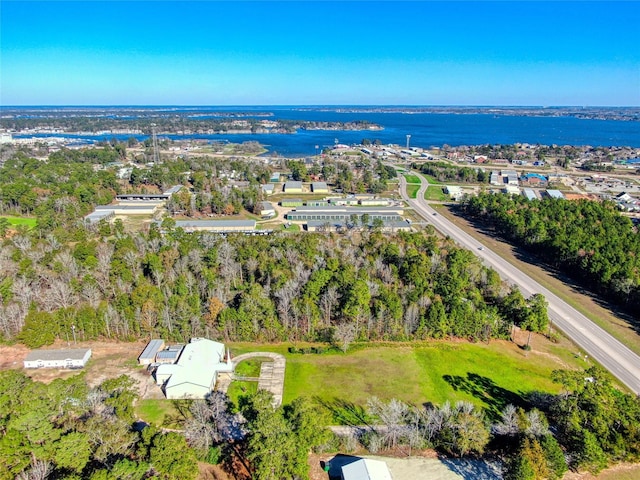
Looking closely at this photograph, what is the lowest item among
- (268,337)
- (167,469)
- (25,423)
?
(268,337)

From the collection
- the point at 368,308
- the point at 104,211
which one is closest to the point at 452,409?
the point at 368,308

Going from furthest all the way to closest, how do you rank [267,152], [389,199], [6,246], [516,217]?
[267,152], [389,199], [516,217], [6,246]

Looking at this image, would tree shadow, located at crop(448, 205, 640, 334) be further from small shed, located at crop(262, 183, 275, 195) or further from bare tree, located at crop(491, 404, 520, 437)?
small shed, located at crop(262, 183, 275, 195)

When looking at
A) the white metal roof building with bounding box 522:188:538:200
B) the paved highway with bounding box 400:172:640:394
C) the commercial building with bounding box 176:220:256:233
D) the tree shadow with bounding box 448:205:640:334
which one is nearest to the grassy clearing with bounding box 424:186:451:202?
the tree shadow with bounding box 448:205:640:334

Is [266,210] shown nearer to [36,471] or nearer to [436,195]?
[436,195]

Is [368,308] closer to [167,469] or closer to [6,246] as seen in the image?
[167,469]

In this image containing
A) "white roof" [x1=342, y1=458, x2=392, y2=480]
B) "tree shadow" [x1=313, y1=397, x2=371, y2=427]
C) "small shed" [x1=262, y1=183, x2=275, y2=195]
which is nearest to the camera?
"white roof" [x1=342, y1=458, x2=392, y2=480]

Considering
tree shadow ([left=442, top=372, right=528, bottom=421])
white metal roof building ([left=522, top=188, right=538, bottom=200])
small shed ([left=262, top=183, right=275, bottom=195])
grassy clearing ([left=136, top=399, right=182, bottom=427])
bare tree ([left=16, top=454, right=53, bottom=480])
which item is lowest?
tree shadow ([left=442, top=372, right=528, bottom=421])
